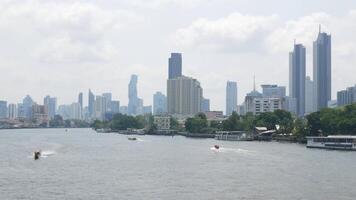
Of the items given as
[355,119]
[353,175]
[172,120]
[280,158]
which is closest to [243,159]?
[280,158]

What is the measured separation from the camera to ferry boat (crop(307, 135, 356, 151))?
71188mm

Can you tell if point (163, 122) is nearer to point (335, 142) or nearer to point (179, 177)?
point (335, 142)

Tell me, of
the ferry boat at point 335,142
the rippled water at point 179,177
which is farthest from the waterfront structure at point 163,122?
the rippled water at point 179,177

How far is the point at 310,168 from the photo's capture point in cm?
4872

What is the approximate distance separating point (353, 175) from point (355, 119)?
43099 millimetres

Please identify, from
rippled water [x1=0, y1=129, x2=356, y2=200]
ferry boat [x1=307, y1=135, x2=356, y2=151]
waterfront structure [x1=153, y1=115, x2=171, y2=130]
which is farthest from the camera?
waterfront structure [x1=153, y1=115, x2=171, y2=130]

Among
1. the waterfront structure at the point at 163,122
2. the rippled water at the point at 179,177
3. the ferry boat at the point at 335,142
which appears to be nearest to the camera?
the rippled water at the point at 179,177

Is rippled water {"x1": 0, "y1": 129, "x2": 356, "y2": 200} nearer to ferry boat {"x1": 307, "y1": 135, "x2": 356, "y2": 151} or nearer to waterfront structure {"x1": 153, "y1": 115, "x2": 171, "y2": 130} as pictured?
ferry boat {"x1": 307, "y1": 135, "x2": 356, "y2": 151}

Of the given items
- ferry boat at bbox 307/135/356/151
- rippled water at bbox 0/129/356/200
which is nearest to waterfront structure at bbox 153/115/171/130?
ferry boat at bbox 307/135/356/151

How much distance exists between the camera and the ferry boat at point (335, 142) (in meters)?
71.2

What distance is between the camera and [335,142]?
7319 cm

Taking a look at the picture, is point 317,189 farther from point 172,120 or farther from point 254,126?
point 172,120

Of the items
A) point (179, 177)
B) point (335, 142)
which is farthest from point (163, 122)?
point (179, 177)

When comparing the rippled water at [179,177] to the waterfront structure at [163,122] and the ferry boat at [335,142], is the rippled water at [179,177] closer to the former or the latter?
the ferry boat at [335,142]
